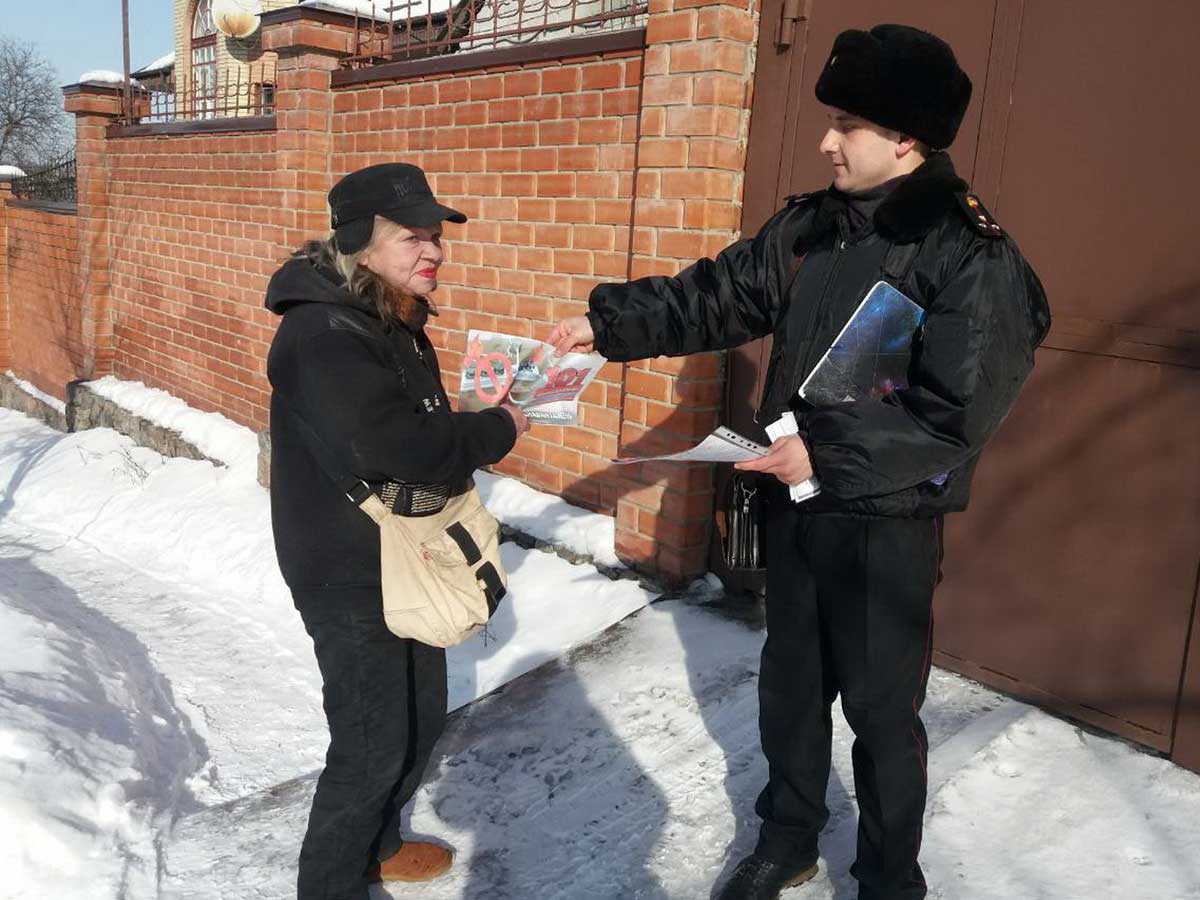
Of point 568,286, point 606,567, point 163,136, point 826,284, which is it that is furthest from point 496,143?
point 163,136

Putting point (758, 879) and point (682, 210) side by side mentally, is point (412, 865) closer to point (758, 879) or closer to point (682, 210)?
point (758, 879)

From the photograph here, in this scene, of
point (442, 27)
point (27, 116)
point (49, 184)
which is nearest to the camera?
point (442, 27)

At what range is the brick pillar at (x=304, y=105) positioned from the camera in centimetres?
607

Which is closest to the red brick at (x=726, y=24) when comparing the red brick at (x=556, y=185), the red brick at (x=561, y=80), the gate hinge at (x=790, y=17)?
the gate hinge at (x=790, y=17)

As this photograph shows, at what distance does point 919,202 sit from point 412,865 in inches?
80.9

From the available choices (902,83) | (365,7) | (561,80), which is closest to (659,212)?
(561,80)

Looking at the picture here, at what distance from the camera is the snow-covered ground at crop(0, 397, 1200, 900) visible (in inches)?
101

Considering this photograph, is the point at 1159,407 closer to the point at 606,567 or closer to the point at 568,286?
the point at 606,567

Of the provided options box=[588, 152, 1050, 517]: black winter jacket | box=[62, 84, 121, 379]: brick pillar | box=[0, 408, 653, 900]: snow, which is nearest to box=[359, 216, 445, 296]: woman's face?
box=[588, 152, 1050, 517]: black winter jacket

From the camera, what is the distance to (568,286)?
14.9ft

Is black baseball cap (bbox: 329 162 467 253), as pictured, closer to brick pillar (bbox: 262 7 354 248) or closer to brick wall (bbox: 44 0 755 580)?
brick wall (bbox: 44 0 755 580)

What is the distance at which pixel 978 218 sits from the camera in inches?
75.1

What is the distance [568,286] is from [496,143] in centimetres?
92

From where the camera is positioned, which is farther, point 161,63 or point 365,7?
point 161,63
